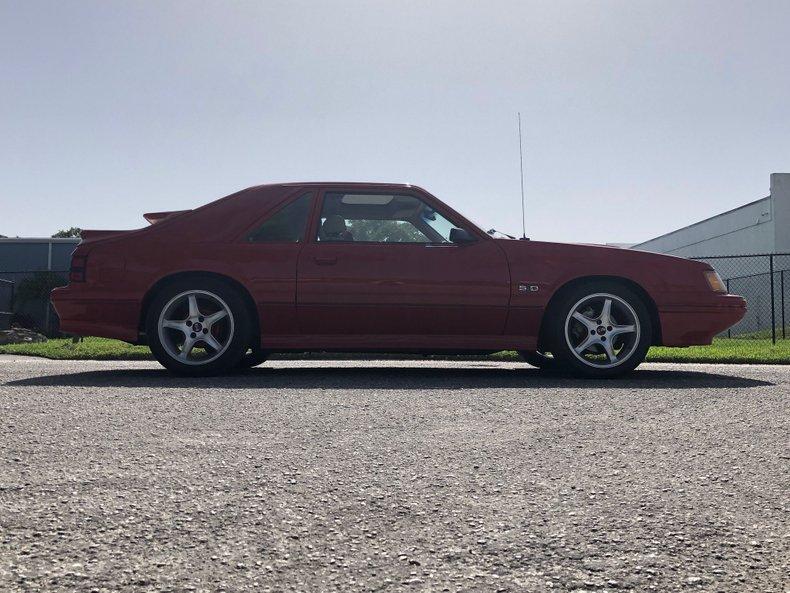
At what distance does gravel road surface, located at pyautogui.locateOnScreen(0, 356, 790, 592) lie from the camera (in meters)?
1.88

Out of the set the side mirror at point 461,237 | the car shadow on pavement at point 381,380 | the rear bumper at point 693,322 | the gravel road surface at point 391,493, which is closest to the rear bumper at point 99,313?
the car shadow on pavement at point 381,380

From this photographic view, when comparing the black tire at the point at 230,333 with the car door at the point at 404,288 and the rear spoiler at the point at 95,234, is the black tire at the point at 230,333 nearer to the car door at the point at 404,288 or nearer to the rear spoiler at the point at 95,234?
the car door at the point at 404,288

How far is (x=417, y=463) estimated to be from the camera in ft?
9.76

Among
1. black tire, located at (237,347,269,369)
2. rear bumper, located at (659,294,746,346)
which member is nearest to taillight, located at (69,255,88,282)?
black tire, located at (237,347,269,369)

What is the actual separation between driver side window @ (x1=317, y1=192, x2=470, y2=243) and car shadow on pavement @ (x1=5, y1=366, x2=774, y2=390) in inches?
43.1

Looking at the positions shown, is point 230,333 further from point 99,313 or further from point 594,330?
point 594,330

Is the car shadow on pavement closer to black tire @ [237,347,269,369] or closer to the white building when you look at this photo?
black tire @ [237,347,269,369]

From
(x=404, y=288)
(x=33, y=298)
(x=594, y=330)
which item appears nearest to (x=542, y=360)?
(x=594, y=330)

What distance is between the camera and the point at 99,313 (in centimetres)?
613

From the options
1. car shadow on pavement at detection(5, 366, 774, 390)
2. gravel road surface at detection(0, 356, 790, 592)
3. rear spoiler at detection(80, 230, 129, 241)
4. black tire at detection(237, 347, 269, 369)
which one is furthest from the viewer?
black tire at detection(237, 347, 269, 369)

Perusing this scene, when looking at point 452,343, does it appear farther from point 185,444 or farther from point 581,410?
point 185,444

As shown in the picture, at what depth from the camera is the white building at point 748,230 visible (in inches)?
1022

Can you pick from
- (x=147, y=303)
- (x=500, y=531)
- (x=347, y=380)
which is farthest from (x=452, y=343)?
(x=500, y=531)

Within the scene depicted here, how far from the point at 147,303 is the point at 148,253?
15.4 inches
